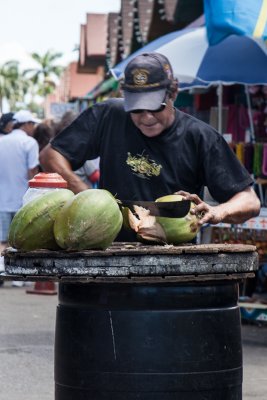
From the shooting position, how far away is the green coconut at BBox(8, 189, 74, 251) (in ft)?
12.7

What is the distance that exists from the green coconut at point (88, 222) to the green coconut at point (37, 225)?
61 millimetres

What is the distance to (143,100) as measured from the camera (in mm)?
4668

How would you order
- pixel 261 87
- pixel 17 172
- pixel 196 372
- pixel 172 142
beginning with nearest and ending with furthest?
pixel 196 372 → pixel 172 142 → pixel 261 87 → pixel 17 172

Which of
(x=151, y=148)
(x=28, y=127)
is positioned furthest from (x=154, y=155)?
(x=28, y=127)

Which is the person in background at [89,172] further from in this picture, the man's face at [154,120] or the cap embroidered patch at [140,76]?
the cap embroidered patch at [140,76]

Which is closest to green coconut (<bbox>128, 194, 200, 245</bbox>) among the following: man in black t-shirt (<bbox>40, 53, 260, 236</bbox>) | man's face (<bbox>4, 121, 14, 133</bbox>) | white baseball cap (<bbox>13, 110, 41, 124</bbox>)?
man in black t-shirt (<bbox>40, 53, 260, 236</bbox>)

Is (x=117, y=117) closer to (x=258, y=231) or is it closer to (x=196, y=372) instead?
(x=196, y=372)

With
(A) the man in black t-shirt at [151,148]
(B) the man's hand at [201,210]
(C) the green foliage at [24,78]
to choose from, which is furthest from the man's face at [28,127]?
(C) the green foliage at [24,78]

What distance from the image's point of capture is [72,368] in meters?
3.86

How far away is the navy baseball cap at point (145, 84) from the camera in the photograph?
184 inches

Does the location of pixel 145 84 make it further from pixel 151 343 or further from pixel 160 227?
pixel 151 343

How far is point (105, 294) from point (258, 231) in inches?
278

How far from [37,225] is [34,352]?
5.02 m

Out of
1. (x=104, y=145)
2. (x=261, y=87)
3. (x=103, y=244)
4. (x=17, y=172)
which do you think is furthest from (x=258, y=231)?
(x=103, y=244)
